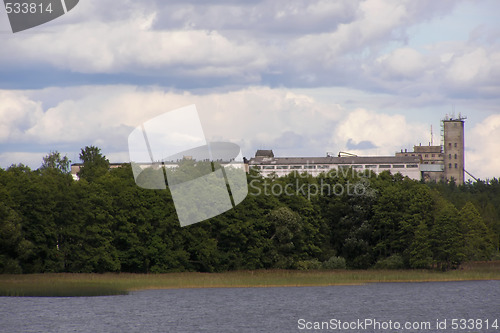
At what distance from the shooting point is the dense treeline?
7219 cm

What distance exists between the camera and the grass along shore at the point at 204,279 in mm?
55428

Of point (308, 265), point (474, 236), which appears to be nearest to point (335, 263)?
point (308, 265)

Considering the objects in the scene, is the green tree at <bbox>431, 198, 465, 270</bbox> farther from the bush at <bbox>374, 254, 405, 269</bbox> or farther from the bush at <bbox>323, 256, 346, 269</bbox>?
the bush at <bbox>323, 256, 346, 269</bbox>

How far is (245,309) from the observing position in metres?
47.6

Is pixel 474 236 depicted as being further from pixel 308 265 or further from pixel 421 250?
pixel 308 265

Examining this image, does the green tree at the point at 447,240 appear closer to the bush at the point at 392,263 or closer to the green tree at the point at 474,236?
the green tree at the point at 474,236

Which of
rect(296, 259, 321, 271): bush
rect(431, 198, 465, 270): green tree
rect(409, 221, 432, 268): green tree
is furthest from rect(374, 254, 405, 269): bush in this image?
rect(296, 259, 321, 271): bush

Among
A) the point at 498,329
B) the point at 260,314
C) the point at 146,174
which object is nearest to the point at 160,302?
the point at 260,314

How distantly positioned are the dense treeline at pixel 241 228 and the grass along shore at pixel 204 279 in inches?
100

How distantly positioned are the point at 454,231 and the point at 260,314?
123ft

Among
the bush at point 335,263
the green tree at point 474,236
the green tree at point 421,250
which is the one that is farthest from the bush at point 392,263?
the green tree at point 474,236

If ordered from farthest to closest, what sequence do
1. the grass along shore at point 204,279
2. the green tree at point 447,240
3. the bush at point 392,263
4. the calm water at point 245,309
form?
the bush at point 392,263
the green tree at point 447,240
the grass along shore at point 204,279
the calm water at point 245,309

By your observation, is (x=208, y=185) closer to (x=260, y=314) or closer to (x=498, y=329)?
(x=260, y=314)

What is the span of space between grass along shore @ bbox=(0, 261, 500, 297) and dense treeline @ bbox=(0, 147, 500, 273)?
255 cm
